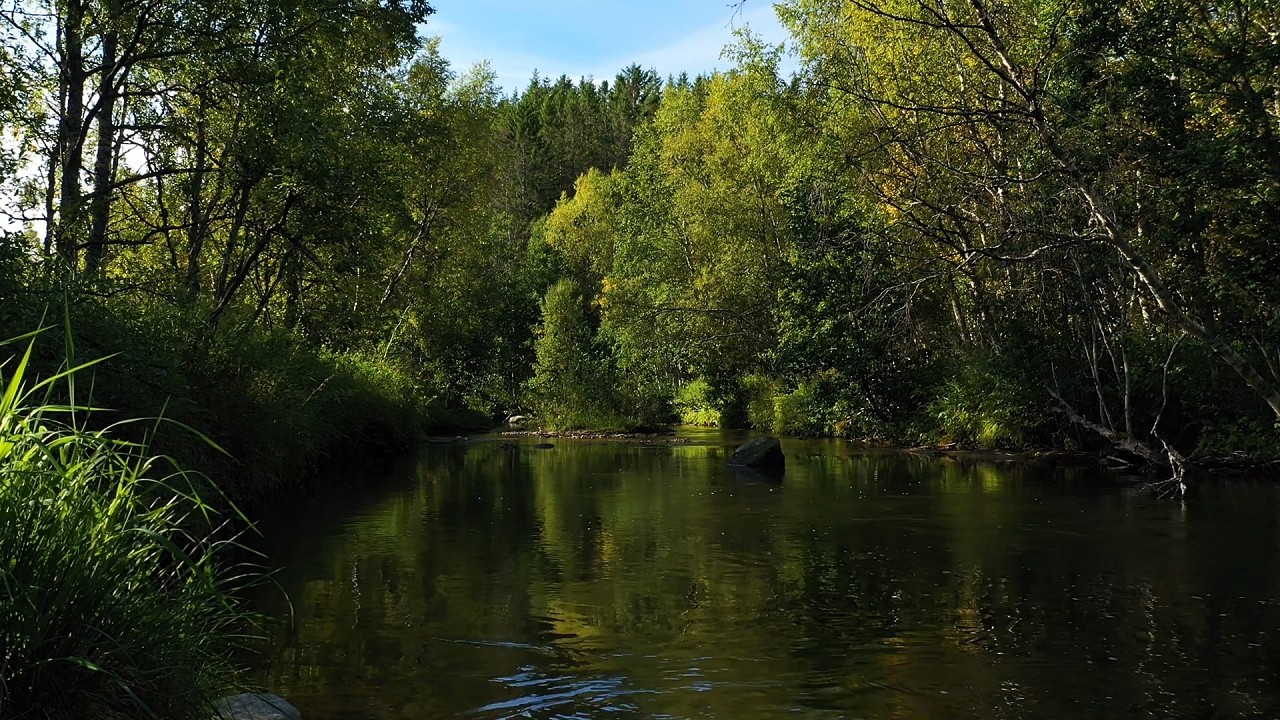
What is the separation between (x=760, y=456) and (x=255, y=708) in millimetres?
18884

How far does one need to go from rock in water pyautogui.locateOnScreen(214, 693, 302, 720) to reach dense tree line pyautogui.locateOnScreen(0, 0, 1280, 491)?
6.33 metres

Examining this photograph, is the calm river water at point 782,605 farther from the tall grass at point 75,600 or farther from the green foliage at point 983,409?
the green foliage at point 983,409

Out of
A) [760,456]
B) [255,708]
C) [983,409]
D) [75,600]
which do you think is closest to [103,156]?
[760,456]

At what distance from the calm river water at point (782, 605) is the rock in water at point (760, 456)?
509cm

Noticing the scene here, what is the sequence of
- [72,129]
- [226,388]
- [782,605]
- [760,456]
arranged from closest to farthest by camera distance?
[782,605] → [226,388] → [72,129] → [760,456]

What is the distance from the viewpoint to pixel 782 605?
9969 millimetres

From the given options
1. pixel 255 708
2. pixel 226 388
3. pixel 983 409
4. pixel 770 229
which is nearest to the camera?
pixel 255 708

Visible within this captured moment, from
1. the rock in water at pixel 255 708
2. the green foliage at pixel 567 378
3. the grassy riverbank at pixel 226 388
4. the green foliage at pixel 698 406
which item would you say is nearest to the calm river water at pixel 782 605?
the rock in water at pixel 255 708

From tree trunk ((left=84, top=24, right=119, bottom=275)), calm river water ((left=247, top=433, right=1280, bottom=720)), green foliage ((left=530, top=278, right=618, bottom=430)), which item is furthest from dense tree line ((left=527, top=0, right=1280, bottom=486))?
tree trunk ((left=84, top=24, right=119, bottom=275))

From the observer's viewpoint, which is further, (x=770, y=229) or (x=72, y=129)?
(x=770, y=229)

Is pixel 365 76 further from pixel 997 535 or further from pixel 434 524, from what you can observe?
pixel 997 535

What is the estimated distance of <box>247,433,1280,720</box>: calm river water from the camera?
720cm

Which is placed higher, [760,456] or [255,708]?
[760,456]

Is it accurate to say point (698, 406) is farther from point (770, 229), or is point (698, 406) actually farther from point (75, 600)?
point (75, 600)
